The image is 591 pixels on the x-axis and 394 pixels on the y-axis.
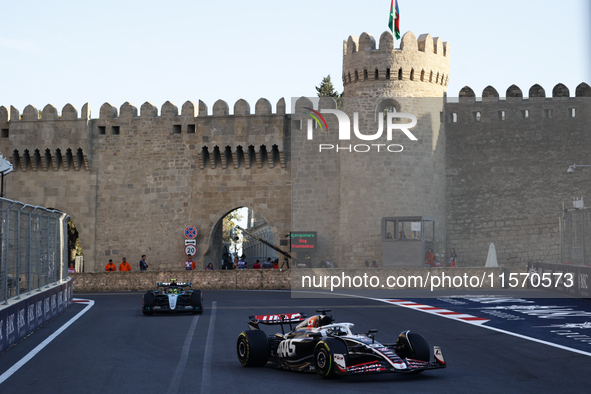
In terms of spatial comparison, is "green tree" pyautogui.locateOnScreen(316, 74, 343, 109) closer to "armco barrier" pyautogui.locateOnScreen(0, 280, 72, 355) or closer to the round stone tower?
the round stone tower

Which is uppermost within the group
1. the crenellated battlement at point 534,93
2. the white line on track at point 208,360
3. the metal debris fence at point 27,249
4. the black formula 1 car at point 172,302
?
the crenellated battlement at point 534,93

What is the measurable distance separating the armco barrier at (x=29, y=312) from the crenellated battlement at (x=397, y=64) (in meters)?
18.2

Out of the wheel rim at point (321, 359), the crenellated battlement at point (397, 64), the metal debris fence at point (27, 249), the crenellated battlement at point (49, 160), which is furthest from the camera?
the crenellated battlement at point (49, 160)

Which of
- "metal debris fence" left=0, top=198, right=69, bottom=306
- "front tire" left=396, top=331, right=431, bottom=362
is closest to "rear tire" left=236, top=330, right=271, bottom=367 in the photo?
"front tire" left=396, top=331, right=431, bottom=362

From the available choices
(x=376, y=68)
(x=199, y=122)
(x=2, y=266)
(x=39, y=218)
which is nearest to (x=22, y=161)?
(x=199, y=122)

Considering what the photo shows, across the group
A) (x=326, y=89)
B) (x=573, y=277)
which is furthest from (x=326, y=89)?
(x=573, y=277)

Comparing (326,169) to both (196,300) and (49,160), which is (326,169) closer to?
(49,160)

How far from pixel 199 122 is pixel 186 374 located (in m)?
27.5

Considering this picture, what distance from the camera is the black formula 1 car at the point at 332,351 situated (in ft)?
27.1

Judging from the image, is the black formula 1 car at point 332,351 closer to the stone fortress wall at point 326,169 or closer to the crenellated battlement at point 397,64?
the stone fortress wall at point 326,169

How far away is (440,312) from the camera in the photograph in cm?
1750

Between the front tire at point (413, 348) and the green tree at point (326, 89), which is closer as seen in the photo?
the front tire at point (413, 348)

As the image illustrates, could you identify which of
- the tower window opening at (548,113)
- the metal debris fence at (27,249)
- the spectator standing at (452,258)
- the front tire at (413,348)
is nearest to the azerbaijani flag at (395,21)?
the tower window opening at (548,113)

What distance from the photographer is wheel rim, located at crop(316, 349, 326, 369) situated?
852 cm
